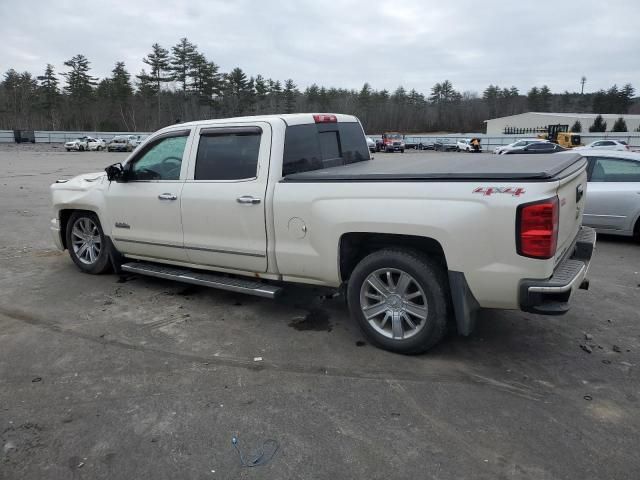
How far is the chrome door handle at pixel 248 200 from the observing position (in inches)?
179

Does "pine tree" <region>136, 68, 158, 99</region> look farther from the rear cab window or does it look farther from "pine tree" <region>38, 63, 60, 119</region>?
the rear cab window

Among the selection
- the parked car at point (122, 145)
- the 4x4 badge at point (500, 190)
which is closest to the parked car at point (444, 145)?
the parked car at point (122, 145)

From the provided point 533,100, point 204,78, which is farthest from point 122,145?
point 533,100

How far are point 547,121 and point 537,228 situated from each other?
8231cm

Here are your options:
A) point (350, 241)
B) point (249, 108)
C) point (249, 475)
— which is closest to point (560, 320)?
point (350, 241)

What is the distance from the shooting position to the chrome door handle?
4547 millimetres

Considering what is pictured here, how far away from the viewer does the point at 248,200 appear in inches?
181

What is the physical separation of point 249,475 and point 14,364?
241cm

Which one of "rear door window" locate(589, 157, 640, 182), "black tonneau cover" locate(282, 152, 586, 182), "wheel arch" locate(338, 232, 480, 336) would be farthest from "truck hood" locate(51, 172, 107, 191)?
"rear door window" locate(589, 157, 640, 182)

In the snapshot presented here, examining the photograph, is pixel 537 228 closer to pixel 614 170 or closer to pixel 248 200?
pixel 248 200

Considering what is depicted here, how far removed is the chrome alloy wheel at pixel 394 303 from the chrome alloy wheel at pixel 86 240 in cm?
376

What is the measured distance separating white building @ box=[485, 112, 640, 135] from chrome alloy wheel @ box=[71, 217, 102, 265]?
76088 mm

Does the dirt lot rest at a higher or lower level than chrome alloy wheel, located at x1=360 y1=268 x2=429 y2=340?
lower

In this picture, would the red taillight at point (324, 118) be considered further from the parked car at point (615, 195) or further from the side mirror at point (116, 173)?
the parked car at point (615, 195)
